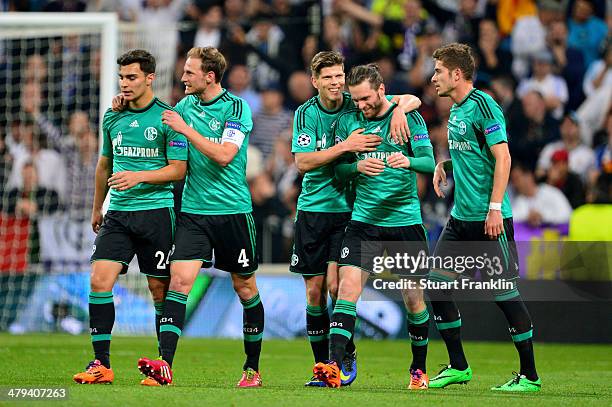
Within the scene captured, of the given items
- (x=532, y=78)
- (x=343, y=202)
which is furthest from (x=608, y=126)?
(x=343, y=202)

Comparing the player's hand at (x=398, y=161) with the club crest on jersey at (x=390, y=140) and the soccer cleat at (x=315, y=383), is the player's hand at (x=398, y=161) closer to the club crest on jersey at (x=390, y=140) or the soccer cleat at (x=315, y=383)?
the club crest on jersey at (x=390, y=140)

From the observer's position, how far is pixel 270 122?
16.4 metres

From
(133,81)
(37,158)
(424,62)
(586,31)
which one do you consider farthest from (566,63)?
(133,81)

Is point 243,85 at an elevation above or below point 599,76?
below

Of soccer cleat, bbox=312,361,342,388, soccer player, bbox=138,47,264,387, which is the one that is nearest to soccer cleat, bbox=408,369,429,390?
soccer cleat, bbox=312,361,342,388

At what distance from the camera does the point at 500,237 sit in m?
7.97

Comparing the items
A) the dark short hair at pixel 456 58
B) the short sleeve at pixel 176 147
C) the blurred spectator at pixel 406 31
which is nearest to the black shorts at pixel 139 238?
the short sleeve at pixel 176 147

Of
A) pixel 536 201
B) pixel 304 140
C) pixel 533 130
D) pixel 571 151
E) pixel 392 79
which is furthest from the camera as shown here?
pixel 392 79

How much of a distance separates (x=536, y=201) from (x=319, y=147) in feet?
23.2

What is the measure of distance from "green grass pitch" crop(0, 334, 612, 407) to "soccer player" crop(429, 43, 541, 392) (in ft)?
1.60

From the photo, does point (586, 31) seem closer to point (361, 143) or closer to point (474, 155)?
point (474, 155)

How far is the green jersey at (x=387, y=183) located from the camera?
7875mm

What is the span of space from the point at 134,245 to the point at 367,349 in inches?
212

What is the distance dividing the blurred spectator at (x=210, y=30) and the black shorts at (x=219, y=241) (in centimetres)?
950
